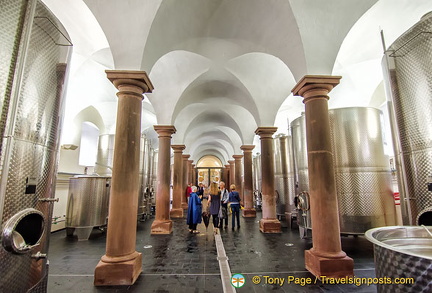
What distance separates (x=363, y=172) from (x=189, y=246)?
5047 millimetres

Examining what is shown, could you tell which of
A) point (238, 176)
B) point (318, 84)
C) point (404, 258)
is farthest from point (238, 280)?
point (238, 176)

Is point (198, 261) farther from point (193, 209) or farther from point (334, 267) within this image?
point (334, 267)

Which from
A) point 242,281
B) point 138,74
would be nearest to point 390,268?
point 242,281

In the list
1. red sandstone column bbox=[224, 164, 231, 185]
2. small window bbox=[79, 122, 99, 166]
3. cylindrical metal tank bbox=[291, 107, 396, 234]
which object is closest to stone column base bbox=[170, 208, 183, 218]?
small window bbox=[79, 122, 99, 166]

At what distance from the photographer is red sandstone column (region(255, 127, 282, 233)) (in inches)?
299

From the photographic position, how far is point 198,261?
4.81 m

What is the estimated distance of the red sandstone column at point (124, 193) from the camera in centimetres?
368

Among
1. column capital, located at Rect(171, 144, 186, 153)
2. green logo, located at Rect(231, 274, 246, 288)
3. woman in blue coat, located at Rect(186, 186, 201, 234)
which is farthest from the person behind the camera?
column capital, located at Rect(171, 144, 186, 153)

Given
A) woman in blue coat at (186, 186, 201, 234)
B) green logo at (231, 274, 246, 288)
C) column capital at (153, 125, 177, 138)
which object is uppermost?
column capital at (153, 125, 177, 138)

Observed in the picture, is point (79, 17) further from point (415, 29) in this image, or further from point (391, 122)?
point (391, 122)

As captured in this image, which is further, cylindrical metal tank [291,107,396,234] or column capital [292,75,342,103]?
cylindrical metal tank [291,107,396,234]

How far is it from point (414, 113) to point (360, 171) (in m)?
2.58

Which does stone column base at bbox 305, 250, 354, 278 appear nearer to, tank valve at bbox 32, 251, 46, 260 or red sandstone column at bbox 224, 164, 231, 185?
tank valve at bbox 32, 251, 46, 260

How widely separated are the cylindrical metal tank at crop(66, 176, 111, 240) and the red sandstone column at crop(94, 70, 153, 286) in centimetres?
365
